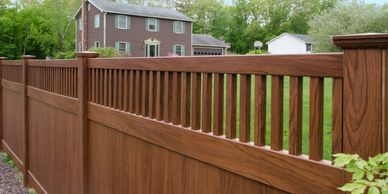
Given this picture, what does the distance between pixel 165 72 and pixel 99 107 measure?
1142 millimetres

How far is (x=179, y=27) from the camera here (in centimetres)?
4031

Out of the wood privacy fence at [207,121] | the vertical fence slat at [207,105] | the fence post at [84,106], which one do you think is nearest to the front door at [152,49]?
the wood privacy fence at [207,121]

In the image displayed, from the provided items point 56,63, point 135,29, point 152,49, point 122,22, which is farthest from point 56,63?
point 152,49

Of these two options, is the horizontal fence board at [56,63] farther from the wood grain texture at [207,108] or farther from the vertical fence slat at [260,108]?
the vertical fence slat at [260,108]

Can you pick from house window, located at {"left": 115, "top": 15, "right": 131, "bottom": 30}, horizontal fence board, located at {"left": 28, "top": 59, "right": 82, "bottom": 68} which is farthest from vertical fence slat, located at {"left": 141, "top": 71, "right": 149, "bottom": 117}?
house window, located at {"left": 115, "top": 15, "right": 131, "bottom": 30}

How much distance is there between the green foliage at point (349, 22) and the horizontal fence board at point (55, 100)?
25662mm

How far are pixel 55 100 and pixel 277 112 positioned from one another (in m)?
3.47

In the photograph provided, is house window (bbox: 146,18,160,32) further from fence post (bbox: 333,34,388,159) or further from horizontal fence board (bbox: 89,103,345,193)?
fence post (bbox: 333,34,388,159)

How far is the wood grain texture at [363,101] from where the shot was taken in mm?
1384

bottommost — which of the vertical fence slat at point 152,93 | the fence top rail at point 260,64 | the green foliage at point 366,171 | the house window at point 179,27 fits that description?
the green foliage at point 366,171

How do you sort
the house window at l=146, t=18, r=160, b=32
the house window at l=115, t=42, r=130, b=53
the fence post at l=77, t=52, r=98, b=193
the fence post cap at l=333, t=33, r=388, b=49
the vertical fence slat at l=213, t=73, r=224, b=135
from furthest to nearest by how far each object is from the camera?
the house window at l=146, t=18, r=160, b=32
the house window at l=115, t=42, r=130, b=53
the fence post at l=77, t=52, r=98, b=193
the vertical fence slat at l=213, t=73, r=224, b=135
the fence post cap at l=333, t=33, r=388, b=49

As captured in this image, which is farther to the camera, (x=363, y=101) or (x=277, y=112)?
(x=277, y=112)

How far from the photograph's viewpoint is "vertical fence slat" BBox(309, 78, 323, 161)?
62.6 inches

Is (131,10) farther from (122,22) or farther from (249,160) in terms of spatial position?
(249,160)
